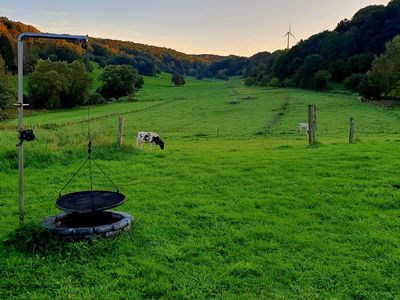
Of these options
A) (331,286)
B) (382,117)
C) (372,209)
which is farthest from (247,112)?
(331,286)

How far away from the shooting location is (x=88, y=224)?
30.5ft

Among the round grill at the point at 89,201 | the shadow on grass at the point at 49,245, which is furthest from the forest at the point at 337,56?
the shadow on grass at the point at 49,245

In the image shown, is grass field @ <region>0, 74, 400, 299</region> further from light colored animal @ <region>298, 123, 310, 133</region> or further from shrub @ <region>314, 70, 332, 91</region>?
shrub @ <region>314, 70, 332, 91</region>

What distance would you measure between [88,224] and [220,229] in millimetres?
3248

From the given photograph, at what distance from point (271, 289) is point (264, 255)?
1228 millimetres

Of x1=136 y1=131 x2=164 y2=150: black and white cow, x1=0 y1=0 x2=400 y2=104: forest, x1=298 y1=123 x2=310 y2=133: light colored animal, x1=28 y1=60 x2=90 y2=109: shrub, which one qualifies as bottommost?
x1=136 y1=131 x2=164 y2=150: black and white cow

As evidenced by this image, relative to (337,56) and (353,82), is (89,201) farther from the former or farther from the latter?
(337,56)

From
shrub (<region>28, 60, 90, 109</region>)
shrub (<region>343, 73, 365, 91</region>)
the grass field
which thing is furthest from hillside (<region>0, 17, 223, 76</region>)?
shrub (<region>343, 73, 365, 91</region>)

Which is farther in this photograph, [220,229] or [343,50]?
[343,50]

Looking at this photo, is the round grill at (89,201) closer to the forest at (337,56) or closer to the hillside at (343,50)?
the forest at (337,56)

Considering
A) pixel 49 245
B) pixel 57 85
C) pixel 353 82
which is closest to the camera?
pixel 49 245

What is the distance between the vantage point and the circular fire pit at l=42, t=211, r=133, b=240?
8430mm

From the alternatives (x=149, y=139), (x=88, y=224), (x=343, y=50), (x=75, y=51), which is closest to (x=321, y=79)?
(x=343, y=50)

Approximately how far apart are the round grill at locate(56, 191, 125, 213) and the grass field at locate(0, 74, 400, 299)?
2.48ft
